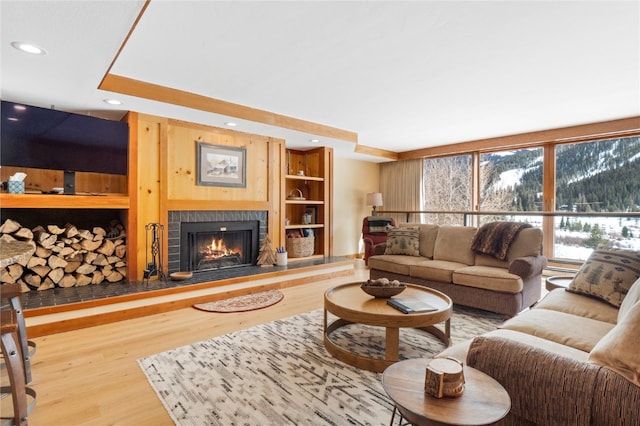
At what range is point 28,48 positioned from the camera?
2311 mm

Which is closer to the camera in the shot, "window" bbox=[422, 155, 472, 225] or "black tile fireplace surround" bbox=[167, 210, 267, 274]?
"black tile fireplace surround" bbox=[167, 210, 267, 274]

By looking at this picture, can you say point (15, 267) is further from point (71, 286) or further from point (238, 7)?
point (238, 7)

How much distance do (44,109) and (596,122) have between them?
699cm

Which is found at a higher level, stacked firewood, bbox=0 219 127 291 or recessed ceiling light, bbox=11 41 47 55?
recessed ceiling light, bbox=11 41 47 55

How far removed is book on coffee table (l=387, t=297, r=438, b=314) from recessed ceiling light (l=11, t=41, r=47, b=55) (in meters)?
3.09

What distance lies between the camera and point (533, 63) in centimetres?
291

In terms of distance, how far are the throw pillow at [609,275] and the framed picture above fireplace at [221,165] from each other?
402 cm

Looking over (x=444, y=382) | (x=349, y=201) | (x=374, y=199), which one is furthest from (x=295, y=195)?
(x=444, y=382)

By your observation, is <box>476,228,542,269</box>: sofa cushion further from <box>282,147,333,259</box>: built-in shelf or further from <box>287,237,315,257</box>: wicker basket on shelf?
<box>282,147,333,259</box>: built-in shelf

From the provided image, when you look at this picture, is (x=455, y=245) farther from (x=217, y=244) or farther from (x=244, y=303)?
(x=217, y=244)

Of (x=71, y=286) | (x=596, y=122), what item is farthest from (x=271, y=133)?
(x=596, y=122)

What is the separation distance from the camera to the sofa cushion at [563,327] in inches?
65.7

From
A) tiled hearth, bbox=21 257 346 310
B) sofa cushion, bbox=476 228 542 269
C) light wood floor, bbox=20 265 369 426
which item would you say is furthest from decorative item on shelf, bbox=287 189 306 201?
sofa cushion, bbox=476 228 542 269

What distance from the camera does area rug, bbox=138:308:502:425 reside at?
5.79ft
